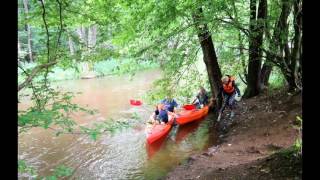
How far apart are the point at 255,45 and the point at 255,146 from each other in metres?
3.47

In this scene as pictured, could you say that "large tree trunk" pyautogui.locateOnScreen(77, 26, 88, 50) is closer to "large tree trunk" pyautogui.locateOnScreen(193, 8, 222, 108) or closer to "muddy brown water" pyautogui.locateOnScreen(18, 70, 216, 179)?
"muddy brown water" pyautogui.locateOnScreen(18, 70, 216, 179)

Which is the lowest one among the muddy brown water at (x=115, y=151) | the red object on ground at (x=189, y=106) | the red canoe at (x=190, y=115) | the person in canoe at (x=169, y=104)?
the muddy brown water at (x=115, y=151)

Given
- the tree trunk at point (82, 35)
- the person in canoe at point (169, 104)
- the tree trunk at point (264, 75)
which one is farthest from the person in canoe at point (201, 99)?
the tree trunk at point (82, 35)

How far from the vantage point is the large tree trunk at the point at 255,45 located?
35.5 ft

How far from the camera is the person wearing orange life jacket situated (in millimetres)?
12827

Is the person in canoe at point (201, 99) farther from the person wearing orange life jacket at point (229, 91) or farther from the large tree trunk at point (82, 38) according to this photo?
the large tree trunk at point (82, 38)

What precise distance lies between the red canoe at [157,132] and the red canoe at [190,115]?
0.96 metres

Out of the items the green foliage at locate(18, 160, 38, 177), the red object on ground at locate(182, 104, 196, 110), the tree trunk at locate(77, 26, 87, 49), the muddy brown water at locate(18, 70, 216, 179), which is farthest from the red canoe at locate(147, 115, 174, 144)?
the green foliage at locate(18, 160, 38, 177)

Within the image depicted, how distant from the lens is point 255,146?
9594mm

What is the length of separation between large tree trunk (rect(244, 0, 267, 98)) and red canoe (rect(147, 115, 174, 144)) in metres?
3.45

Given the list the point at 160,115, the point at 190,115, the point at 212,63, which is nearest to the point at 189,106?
the point at 190,115

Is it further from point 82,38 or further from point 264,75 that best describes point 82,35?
point 82,38

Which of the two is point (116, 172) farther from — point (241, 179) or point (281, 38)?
point (281, 38)
